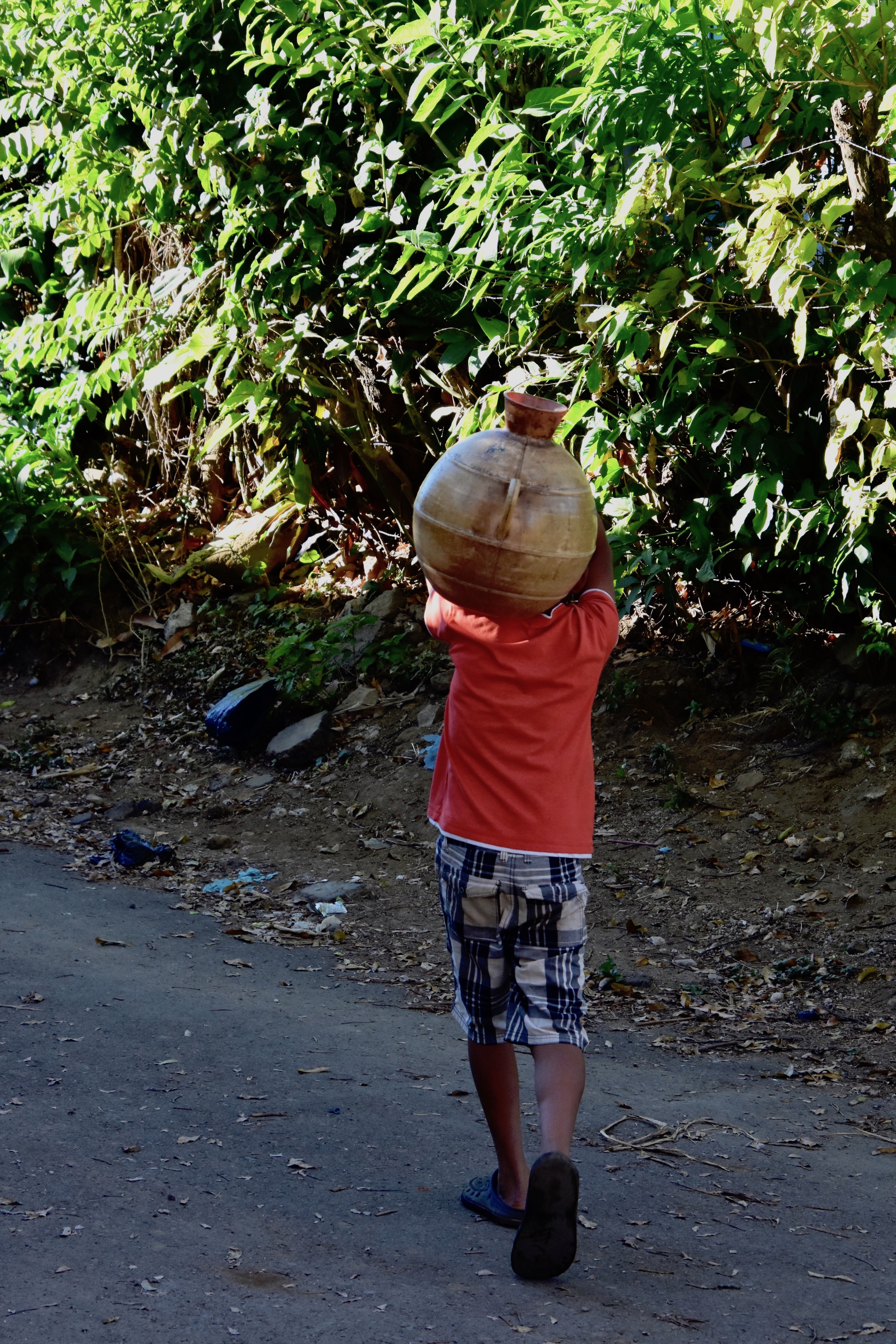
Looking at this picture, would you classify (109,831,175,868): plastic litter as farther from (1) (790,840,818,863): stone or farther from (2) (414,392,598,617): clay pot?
(2) (414,392,598,617): clay pot

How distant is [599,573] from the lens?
280cm

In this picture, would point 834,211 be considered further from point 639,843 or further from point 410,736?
point 410,736

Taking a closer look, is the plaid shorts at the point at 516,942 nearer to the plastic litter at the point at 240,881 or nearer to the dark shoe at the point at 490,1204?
the dark shoe at the point at 490,1204

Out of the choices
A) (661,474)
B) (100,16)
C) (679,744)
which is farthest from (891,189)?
(100,16)

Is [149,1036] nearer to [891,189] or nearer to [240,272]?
[891,189]

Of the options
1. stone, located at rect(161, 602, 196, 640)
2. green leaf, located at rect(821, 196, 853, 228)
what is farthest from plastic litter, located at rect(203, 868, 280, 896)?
green leaf, located at rect(821, 196, 853, 228)

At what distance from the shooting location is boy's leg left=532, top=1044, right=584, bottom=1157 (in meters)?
2.43

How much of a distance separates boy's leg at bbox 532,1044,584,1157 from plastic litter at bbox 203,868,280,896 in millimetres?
2886

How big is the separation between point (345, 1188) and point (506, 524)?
153cm

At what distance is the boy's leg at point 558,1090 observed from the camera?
2.43 metres

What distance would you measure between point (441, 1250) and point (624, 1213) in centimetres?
46

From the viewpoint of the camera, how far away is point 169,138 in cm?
627

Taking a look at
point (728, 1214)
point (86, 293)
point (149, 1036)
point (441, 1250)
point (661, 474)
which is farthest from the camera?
point (86, 293)

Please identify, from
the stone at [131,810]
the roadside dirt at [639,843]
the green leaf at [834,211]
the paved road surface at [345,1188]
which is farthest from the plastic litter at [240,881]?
the green leaf at [834,211]
